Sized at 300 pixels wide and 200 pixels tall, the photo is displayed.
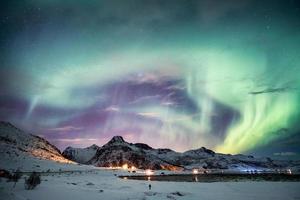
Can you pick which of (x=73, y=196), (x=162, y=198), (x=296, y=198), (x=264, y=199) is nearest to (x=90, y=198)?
(x=73, y=196)

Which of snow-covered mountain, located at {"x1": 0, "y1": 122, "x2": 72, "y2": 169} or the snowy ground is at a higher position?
snow-covered mountain, located at {"x1": 0, "y1": 122, "x2": 72, "y2": 169}

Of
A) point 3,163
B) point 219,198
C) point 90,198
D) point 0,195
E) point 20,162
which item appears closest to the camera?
point 0,195

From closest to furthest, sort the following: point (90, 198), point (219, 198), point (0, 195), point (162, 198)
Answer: point (0, 195)
point (90, 198)
point (162, 198)
point (219, 198)

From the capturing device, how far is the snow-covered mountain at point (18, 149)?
101 metres

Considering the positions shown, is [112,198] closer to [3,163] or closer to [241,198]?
[241,198]

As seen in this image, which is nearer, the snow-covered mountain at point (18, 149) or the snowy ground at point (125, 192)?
the snowy ground at point (125, 192)

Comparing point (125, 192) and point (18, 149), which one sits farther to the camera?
point (18, 149)

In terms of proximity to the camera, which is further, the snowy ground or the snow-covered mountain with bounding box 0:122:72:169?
the snow-covered mountain with bounding box 0:122:72:169

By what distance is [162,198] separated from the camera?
24.7 meters

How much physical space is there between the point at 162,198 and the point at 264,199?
1116 centimetres

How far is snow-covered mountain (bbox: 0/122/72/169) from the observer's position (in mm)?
101000

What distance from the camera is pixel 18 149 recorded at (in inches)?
5098

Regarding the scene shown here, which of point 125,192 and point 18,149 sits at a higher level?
point 18,149

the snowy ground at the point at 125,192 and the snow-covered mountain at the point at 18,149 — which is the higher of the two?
the snow-covered mountain at the point at 18,149
